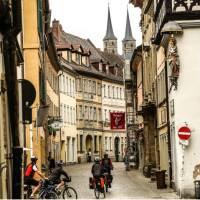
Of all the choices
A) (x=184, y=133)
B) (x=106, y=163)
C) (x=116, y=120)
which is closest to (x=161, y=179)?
(x=106, y=163)

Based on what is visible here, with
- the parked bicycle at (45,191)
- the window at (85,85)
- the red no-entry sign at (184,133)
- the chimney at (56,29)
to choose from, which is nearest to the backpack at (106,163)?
the red no-entry sign at (184,133)

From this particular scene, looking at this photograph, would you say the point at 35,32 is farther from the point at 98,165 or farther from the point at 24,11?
the point at 98,165

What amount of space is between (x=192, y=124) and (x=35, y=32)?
1163 centimetres

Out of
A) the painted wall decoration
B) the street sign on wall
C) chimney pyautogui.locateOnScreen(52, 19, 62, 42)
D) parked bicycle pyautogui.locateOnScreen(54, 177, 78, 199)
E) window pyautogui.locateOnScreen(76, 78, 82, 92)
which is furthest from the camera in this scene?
window pyautogui.locateOnScreen(76, 78, 82, 92)

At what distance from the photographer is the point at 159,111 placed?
39.6 meters

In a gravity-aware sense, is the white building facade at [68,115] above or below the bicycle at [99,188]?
above

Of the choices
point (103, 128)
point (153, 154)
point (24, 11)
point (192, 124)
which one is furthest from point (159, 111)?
point (103, 128)

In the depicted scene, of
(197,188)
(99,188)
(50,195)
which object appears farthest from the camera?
(99,188)

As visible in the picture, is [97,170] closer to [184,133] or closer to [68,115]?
[184,133]

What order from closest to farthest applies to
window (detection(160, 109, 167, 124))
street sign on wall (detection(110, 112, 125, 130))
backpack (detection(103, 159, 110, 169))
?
backpack (detection(103, 159, 110, 169))
window (detection(160, 109, 167, 124))
street sign on wall (detection(110, 112, 125, 130))

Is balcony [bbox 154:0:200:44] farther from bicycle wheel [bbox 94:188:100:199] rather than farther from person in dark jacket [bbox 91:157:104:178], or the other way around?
bicycle wheel [bbox 94:188:100:199]

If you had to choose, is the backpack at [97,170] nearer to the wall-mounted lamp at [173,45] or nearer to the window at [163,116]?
the wall-mounted lamp at [173,45]

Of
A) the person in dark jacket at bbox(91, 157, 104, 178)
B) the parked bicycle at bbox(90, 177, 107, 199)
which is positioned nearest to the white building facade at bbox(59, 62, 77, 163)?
the parked bicycle at bbox(90, 177, 107, 199)

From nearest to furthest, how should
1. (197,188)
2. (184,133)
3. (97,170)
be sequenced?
1. (197,188)
2. (184,133)
3. (97,170)
